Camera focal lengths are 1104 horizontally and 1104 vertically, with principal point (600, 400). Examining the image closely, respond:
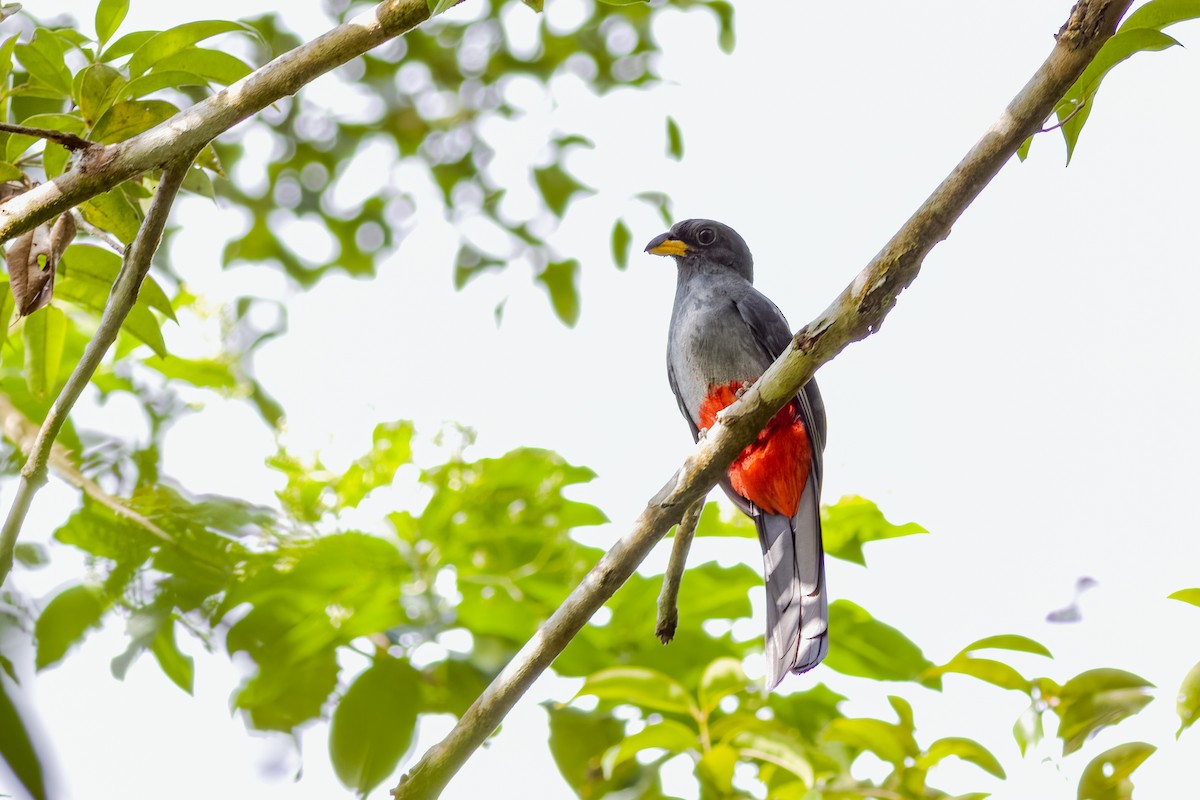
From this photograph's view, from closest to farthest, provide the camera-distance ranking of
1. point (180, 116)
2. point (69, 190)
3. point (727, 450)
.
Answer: point (69, 190), point (180, 116), point (727, 450)

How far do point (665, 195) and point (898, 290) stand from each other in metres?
3.11

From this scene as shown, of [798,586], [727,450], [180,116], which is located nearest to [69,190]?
[180,116]

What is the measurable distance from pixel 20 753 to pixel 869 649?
2.55 meters

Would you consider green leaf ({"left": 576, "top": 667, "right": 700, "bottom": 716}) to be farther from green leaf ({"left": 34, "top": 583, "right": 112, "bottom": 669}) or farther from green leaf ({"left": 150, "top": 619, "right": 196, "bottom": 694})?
green leaf ({"left": 34, "top": 583, "right": 112, "bottom": 669})

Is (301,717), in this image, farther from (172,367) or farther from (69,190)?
(69,190)

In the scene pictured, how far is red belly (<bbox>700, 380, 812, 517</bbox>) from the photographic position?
10.7ft

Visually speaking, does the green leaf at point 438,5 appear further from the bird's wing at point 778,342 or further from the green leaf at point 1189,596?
the bird's wing at point 778,342

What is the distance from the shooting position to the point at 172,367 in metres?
3.18

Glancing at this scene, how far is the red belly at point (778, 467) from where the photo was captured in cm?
327

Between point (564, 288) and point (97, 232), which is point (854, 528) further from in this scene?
point (564, 288)

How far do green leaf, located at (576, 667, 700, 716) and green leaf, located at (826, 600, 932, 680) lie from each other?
1.75 feet

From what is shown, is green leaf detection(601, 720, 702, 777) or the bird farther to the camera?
the bird

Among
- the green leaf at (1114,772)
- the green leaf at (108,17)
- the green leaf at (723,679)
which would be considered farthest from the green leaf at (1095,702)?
the green leaf at (108,17)

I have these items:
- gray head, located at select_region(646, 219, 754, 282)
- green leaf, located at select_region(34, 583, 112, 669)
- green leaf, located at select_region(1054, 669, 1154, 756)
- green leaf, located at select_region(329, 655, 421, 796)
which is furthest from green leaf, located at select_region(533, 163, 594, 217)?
green leaf, located at select_region(1054, 669, 1154, 756)
